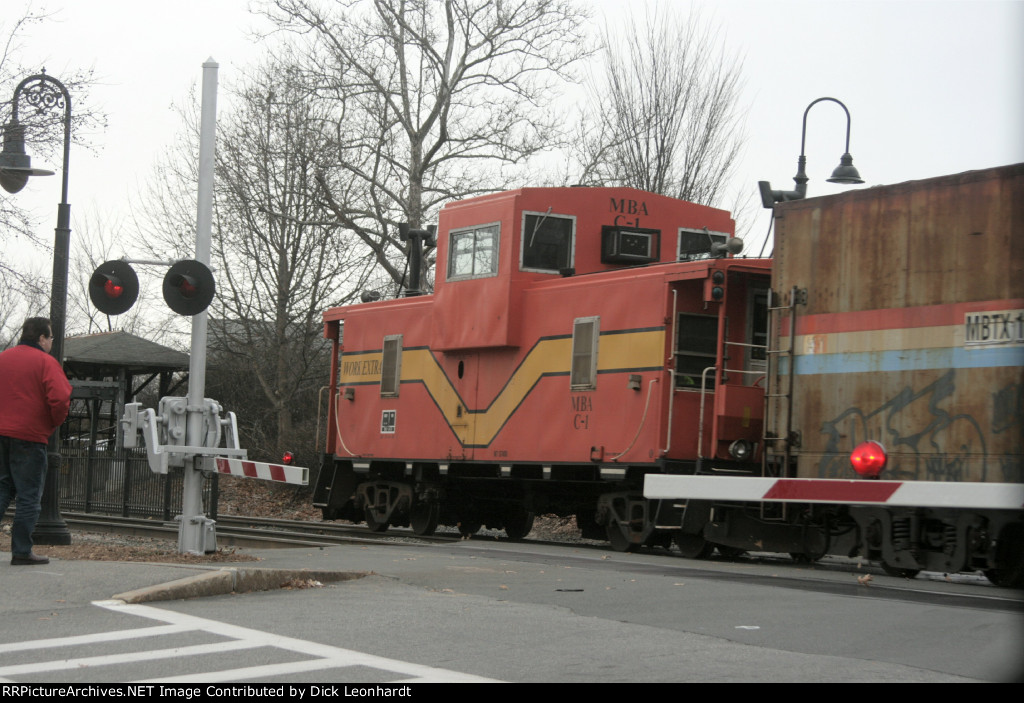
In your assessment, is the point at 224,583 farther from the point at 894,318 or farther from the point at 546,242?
the point at 546,242

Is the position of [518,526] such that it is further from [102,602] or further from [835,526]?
[102,602]

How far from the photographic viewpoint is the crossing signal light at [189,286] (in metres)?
11.2

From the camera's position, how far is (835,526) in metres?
11.4

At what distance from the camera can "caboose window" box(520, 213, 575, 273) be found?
610 inches

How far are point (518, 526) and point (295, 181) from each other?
1665cm

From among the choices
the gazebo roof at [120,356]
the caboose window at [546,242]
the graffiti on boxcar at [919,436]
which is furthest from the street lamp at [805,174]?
the gazebo roof at [120,356]

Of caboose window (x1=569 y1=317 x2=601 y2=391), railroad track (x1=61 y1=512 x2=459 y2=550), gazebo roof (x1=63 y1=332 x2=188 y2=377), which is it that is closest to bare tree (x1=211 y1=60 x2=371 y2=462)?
gazebo roof (x1=63 y1=332 x2=188 y2=377)

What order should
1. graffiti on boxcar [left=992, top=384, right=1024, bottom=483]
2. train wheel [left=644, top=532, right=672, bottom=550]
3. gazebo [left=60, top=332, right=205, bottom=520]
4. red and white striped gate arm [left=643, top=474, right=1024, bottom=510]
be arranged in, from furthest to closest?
gazebo [left=60, top=332, right=205, bottom=520] < train wheel [left=644, top=532, right=672, bottom=550] < graffiti on boxcar [left=992, top=384, right=1024, bottom=483] < red and white striped gate arm [left=643, top=474, right=1024, bottom=510]

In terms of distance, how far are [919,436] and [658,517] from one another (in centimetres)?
351

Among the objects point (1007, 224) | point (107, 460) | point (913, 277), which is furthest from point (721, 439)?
point (107, 460)

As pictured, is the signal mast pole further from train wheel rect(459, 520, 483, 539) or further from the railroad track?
train wheel rect(459, 520, 483, 539)

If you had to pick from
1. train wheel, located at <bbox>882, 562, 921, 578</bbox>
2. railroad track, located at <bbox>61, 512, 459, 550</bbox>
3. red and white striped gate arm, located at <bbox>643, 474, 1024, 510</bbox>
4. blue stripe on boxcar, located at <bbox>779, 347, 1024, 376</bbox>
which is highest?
blue stripe on boxcar, located at <bbox>779, 347, 1024, 376</bbox>

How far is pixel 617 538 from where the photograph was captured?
47.9ft

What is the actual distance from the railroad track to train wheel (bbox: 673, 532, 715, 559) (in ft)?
Result: 13.7
